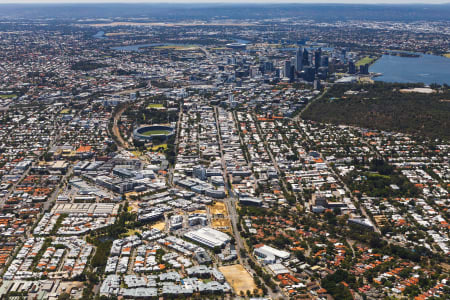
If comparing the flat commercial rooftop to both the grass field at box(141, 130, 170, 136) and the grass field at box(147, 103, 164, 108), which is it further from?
the grass field at box(147, 103, 164, 108)

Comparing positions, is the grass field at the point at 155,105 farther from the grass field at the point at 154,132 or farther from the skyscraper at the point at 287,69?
the skyscraper at the point at 287,69

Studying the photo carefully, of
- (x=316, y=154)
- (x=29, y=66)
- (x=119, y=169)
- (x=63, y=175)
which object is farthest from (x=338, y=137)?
(x=29, y=66)

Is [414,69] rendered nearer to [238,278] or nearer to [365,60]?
[365,60]

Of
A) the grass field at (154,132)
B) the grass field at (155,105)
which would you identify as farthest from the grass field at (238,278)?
the grass field at (155,105)

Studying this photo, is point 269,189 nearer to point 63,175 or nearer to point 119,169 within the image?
point 119,169

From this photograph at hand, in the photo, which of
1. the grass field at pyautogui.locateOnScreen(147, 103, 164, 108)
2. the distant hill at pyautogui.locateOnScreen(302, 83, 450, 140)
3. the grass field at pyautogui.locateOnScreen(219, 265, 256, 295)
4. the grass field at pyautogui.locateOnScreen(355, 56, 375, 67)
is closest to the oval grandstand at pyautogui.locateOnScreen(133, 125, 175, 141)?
the grass field at pyautogui.locateOnScreen(147, 103, 164, 108)

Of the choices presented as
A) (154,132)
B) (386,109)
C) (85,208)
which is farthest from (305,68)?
(85,208)
